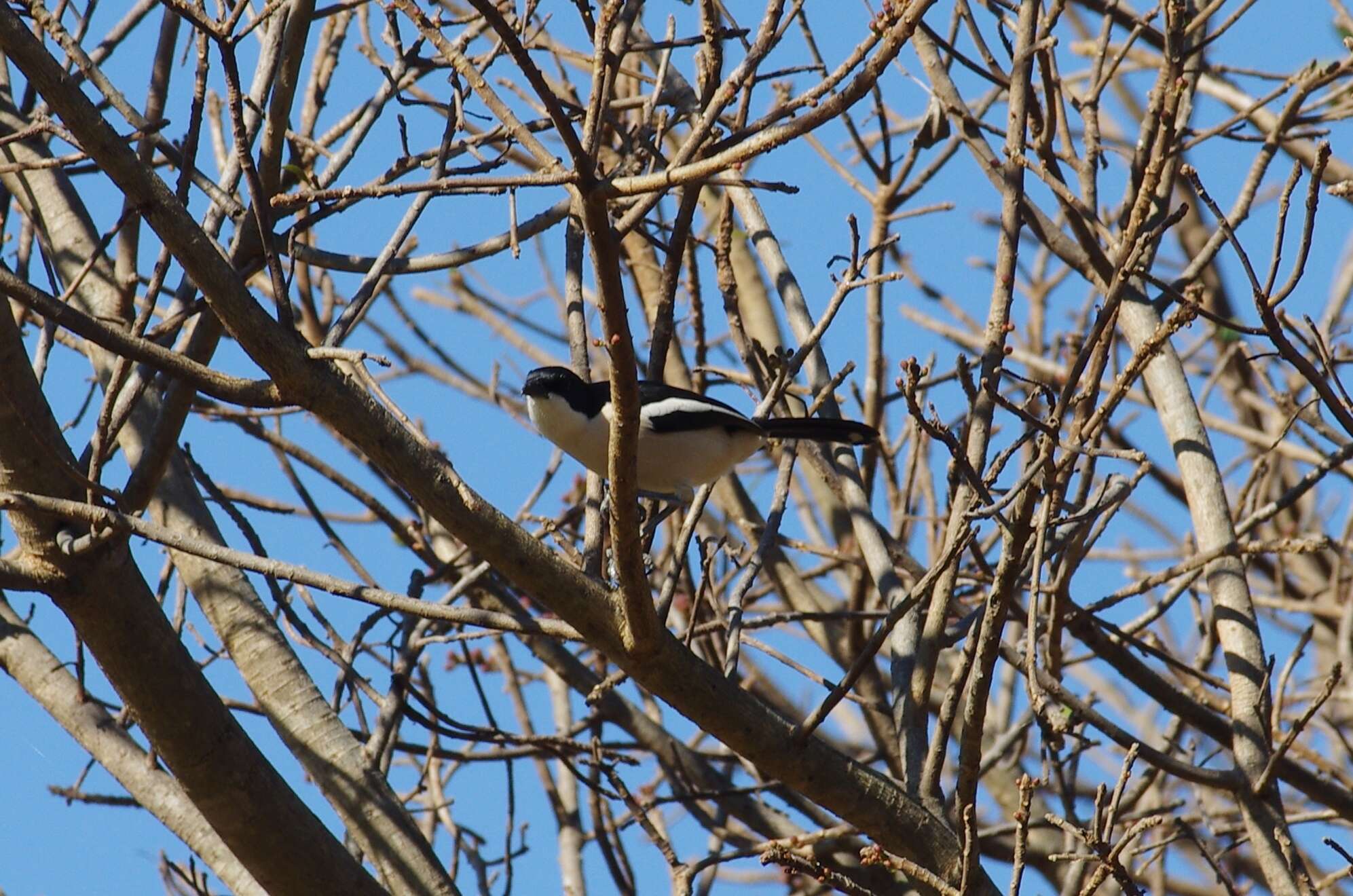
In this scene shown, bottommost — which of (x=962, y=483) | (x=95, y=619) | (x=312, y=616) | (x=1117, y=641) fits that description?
(x=1117, y=641)

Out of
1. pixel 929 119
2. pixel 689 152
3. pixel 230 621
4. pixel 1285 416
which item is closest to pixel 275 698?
pixel 230 621

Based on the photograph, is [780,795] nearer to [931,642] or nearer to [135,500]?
[931,642]

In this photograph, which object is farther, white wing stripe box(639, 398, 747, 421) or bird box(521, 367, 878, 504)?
white wing stripe box(639, 398, 747, 421)

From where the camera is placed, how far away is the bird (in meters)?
4.74

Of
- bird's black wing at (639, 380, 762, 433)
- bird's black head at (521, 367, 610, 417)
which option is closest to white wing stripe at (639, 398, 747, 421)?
bird's black wing at (639, 380, 762, 433)

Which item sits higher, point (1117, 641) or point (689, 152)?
point (689, 152)

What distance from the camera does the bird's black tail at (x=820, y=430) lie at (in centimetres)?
462

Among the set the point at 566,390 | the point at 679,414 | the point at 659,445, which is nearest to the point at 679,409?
the point at 679,414

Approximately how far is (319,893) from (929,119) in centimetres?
365

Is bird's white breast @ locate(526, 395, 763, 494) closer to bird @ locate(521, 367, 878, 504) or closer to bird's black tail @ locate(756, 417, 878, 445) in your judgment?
bird @ locate(521, 367, 878, 504)

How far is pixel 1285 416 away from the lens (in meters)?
5.59

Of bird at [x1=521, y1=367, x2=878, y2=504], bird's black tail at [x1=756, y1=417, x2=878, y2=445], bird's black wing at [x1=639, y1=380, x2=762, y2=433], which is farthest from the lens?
bird's black wing at [x1=639, y1=380, x2=762, y2=433]

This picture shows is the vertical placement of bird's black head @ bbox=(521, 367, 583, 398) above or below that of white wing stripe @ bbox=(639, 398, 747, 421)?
above

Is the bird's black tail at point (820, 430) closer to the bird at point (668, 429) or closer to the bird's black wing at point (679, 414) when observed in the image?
the bird at point (668, 429)
